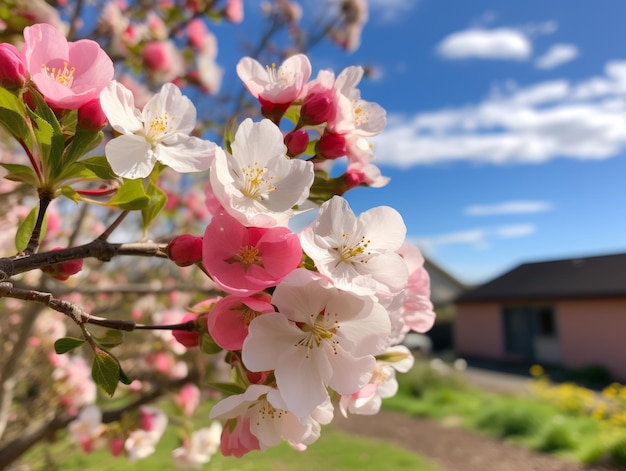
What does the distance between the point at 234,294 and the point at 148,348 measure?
2234 mm

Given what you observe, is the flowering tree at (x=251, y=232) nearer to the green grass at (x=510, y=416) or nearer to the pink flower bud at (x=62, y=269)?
the pink flower bud at (x=62, y=269)

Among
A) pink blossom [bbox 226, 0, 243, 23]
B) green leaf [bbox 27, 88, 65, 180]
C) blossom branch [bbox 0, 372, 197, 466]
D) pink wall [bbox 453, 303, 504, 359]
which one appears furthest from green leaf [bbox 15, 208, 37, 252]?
pink wall [bbox 453, 303, 504, 359]

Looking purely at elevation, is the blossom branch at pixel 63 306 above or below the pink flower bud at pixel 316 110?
below

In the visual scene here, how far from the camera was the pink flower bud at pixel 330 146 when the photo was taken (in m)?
0.64

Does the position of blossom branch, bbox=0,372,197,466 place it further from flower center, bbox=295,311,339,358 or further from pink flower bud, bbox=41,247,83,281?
flower center, bbox=295,311,339,358

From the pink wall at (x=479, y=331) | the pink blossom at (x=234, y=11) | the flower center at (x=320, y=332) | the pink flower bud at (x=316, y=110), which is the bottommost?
the pink wall at (x=479, y=331)

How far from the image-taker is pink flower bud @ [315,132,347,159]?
25.2 inches

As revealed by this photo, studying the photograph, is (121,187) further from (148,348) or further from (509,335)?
(509,335)

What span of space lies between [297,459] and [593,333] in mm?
8959

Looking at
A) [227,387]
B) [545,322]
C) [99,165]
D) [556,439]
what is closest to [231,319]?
[227,387]

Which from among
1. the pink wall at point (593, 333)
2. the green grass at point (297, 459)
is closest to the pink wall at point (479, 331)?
the pink wall at point (593, 333)

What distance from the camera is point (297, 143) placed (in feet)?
2.01

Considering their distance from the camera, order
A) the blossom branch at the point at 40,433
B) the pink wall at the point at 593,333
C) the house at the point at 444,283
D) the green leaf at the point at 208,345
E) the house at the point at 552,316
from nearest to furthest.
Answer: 1. the green leaf at the point at 208,345
2. the blossom branch at the point at 40,433
3. the pink wall at the point at 593,333
4. the house at the point at 552,316
5. the house at the point at 444,283

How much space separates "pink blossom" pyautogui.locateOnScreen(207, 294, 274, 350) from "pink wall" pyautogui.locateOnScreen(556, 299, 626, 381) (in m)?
12.1
